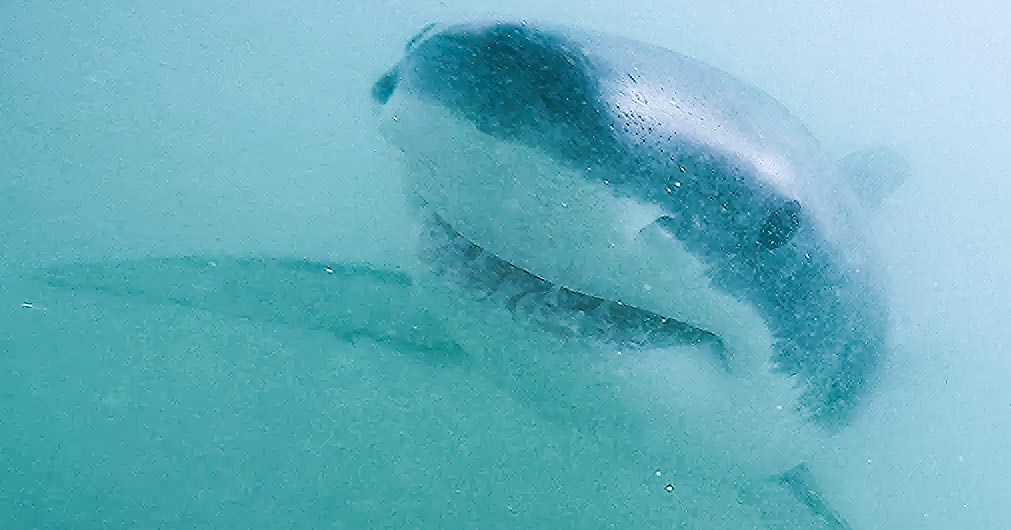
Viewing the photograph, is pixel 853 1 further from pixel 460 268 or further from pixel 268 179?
pixel 460 268

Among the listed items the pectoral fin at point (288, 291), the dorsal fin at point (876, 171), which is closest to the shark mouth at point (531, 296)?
the pectoral fin at point (288, 291)

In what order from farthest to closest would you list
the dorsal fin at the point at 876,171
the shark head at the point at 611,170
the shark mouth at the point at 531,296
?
the dorsal fin at the point at 876,171, the shark mouth at the point at 531,296, the shark head at the point at 611,170

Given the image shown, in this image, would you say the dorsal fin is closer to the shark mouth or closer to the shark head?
the shark head

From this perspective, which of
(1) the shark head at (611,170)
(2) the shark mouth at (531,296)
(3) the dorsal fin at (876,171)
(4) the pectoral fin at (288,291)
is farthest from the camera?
(3) the dorsal fin at (876,171)

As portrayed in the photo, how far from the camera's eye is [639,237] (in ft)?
4.26

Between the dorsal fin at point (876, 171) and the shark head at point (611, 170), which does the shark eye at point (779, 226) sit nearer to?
the shark head at point (611, 170)

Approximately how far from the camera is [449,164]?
4.04ft

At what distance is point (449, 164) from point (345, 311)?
3.90 ft

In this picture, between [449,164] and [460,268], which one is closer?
[449,164]

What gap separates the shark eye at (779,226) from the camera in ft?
4.77

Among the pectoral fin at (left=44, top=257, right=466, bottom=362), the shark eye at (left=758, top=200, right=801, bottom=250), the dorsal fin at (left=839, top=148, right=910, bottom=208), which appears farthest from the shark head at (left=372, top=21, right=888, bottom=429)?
the dorsal fin at (left=839, top=148, right=910, bottom=208)

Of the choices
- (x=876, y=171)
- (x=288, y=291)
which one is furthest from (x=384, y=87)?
(x=876, y=171)

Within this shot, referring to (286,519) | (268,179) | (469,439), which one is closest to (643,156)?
(469,439)

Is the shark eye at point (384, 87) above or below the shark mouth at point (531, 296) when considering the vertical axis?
above
